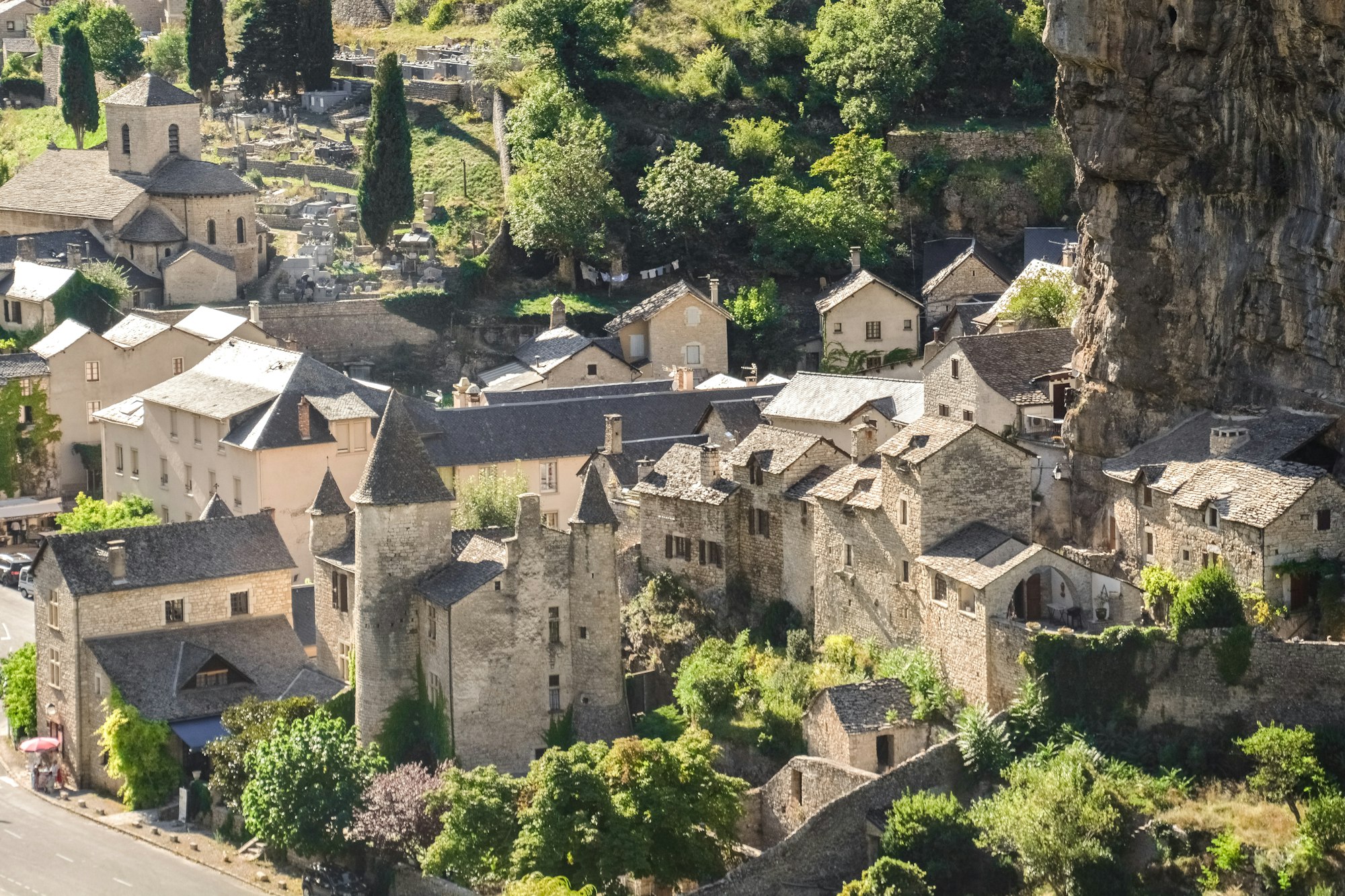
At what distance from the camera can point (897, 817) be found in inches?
2566

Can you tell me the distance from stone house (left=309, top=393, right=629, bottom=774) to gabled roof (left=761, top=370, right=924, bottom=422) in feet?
41.5

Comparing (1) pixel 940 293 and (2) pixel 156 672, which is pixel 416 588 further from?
(1) pixel 940 293

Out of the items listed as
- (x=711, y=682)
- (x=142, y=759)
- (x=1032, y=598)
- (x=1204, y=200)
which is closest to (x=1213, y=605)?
(x=1032, y=598)

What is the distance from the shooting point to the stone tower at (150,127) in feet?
383

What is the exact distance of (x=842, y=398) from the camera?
85750 mm

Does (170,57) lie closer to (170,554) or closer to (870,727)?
(170,554)

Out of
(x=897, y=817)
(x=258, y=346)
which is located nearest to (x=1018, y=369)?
(x=897, y=817)

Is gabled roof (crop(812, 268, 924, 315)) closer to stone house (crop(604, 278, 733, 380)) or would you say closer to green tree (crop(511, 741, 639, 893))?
stone house (crop(604, 278, 733, 380))

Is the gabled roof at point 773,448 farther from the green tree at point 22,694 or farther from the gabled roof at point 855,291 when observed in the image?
the gabled roof at point 855,291

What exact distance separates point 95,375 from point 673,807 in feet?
142

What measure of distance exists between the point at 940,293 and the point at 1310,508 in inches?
1515

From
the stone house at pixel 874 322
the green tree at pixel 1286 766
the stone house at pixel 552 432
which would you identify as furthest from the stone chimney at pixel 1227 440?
the stone house at pixel 874 322

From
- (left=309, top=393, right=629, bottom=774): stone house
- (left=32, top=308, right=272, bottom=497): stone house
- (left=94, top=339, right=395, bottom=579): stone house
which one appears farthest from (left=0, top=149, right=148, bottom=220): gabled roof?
(left=309, top=393, right=629, bottom=774): stone house

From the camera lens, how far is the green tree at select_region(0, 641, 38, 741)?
82.2 meters
